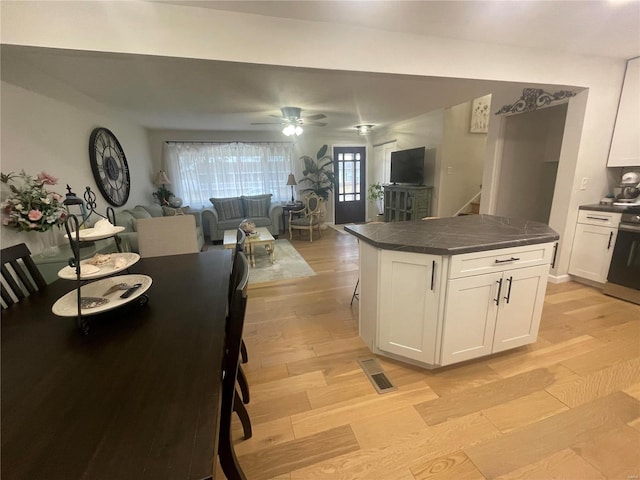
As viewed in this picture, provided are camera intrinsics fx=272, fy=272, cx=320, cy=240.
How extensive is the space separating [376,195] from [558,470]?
580 cm

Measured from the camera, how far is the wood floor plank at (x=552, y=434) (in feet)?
4.26

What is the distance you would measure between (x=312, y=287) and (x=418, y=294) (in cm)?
173

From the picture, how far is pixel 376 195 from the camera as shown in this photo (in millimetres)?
6629

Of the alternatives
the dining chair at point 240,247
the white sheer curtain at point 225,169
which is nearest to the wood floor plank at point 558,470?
the dining chair at point 240,247

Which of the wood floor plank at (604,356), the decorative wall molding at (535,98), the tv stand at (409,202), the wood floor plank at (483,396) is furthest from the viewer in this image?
the tv stand at (409,202)

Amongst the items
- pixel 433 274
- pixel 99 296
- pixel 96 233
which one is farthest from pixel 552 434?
pixel 96 233

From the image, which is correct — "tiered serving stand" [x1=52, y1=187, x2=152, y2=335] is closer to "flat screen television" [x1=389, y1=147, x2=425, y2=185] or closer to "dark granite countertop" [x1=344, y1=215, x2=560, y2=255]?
"dark granite countertop" [x1=344, y1=215, x2=560, y2=255]

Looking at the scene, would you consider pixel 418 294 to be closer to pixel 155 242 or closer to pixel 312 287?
pixel 312 287

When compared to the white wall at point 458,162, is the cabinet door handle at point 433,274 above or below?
below

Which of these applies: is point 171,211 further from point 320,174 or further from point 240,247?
point 240,247

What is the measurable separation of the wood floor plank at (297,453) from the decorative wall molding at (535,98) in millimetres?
3714

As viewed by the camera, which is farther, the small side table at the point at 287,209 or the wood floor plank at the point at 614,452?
the small side table at the point at 287,209

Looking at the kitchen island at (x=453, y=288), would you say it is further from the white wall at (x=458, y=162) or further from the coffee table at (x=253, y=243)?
the white wall at (x=458, y=162)

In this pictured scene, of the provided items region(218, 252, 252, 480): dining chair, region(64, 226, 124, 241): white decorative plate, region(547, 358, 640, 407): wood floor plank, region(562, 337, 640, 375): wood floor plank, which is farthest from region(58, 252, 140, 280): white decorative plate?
region(562, 337, 640, 375): wood floor plank
